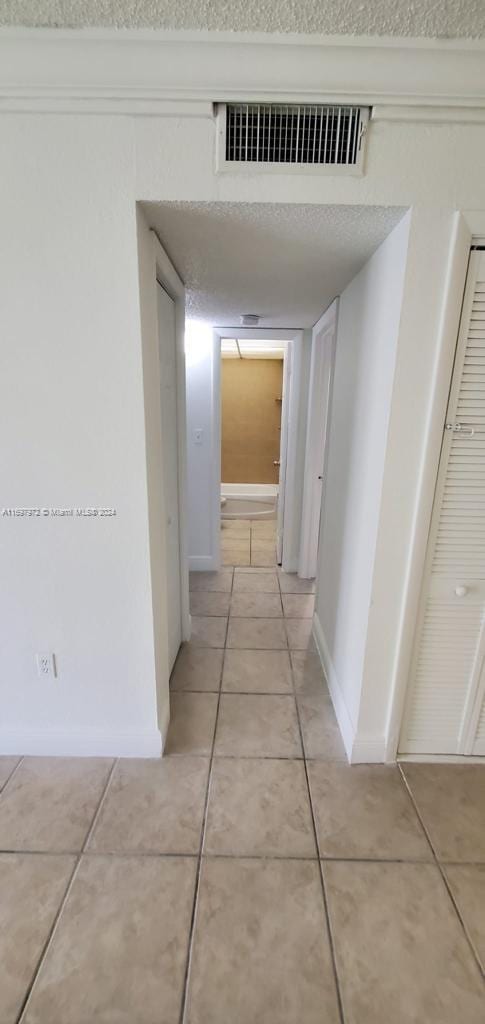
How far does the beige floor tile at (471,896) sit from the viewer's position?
46.3 inches

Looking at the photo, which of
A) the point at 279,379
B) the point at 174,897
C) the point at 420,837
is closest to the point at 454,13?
the point at 420,837

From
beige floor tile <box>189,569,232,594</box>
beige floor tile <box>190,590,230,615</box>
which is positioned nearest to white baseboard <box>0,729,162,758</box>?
beige floor tile <box>190,590,230,615</box>

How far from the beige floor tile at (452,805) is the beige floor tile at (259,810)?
434 mm

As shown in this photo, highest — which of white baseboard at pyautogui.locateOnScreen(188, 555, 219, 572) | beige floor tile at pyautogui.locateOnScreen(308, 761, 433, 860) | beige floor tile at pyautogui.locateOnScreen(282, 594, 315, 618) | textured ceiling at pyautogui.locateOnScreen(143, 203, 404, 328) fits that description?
textured ceiling at pyautogui.locateOnScreen(143, 203, 404, 328)

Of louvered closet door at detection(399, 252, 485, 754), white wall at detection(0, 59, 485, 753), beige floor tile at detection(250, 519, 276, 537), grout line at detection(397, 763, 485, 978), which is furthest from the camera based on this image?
beige floor tile at detection(250, 519, 276, 537)

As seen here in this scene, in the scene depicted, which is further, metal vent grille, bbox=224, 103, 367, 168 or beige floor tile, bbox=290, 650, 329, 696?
beige floor tile, bbox=290, 650, 329, 696

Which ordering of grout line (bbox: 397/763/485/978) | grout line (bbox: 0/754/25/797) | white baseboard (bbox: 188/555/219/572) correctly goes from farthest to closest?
1. white baseboard (bbox: 188/555/219/572)
2. grout line (bbox: 0/754/25/797)
3. grout line (bbox: 397/763/485/978)

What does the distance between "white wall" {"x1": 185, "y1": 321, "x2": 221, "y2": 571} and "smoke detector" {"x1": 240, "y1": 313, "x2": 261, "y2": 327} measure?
1.11 ft

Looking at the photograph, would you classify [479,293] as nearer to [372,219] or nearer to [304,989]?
[372,219]

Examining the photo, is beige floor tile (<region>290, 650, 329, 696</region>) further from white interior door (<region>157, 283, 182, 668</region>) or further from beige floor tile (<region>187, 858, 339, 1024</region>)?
beige floor tile (<region>187, 858, 339, 1024</region>)

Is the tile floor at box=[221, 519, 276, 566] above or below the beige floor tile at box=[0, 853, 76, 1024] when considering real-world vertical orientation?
above

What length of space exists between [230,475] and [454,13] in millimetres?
5656

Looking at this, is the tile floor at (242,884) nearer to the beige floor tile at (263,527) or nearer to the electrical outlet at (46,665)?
the electrical outlet at (46,665)

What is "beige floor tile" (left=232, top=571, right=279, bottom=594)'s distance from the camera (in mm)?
3334
